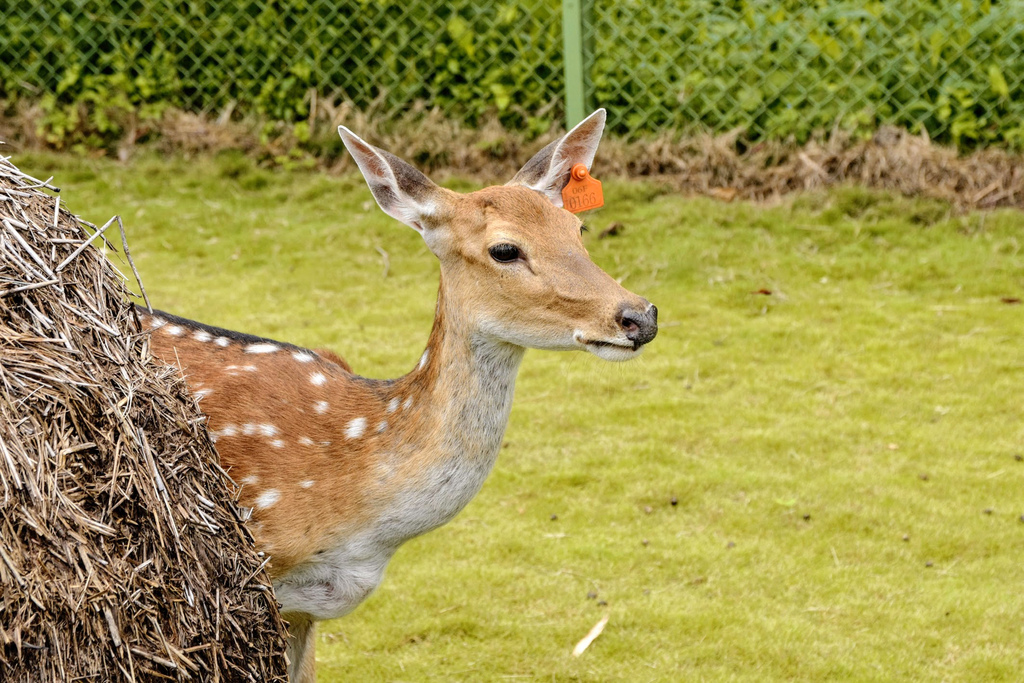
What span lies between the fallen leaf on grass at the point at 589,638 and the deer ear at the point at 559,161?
1.65 metres

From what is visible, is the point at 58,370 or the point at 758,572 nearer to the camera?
the point at 58,370

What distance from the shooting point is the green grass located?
4605 mm

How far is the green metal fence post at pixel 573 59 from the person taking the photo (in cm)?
897

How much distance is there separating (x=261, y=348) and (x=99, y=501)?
1318 millimetres

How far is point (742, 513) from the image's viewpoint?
5453mm

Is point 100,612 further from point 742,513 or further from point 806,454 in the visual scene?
point 806,454

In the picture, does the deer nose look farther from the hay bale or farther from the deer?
the hay bale

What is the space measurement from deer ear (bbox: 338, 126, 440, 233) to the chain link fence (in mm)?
5623

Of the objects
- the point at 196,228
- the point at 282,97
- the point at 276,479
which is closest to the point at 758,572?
the point at 276,479

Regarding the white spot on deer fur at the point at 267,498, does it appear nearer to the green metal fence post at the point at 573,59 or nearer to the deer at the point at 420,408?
the deer at the point at 420,408

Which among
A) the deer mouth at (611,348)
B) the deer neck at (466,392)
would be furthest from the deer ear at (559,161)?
the deer mouth at (611,348)

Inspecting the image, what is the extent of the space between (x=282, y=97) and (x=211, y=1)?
3.31ft

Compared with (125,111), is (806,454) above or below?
below

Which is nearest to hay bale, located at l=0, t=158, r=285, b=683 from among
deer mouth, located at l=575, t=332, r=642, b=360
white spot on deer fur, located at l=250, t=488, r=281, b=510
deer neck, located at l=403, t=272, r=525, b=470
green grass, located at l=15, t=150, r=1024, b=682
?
white spot on deer fur, located at l=250, t=488, r=281, b=510
